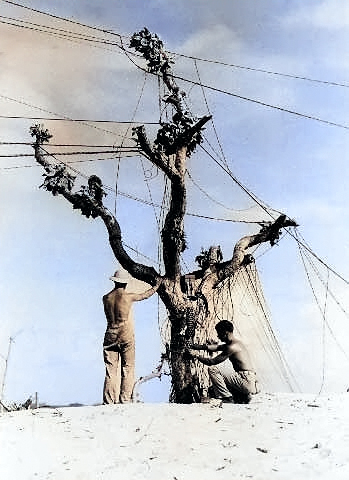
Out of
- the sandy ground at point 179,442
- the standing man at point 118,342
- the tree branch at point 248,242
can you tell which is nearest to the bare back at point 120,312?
the standing man at point 118,342

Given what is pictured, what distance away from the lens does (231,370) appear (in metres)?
9.02

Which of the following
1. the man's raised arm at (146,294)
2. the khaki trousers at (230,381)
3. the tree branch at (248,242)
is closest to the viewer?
the khaki trousers at (230,381)

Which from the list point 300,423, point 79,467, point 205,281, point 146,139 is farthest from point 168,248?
point 79,467

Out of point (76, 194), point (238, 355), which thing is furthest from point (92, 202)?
point (238, 355)

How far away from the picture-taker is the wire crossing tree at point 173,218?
10.5 m

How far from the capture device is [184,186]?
10.7m

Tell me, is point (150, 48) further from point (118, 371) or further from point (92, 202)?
point (118, 371)

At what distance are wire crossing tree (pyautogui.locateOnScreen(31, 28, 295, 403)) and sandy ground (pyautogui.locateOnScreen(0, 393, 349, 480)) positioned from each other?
1822 millimetres

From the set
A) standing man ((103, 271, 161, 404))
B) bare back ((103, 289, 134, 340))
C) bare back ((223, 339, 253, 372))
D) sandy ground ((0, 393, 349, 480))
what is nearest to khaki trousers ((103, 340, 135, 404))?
standing man ((103, 271, 161, 404))

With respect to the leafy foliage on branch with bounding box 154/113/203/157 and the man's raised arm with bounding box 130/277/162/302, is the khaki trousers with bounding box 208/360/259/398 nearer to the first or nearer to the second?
the man's raised arm with bounding box 130/277/162/302

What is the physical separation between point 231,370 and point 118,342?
6.54 feet

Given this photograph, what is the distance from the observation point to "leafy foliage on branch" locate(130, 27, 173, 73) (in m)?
11.0

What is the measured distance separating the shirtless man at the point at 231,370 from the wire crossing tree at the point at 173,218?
0.96 meters

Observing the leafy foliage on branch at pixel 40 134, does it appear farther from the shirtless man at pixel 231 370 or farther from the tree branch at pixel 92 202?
the shirtless man at pixel 231 370
